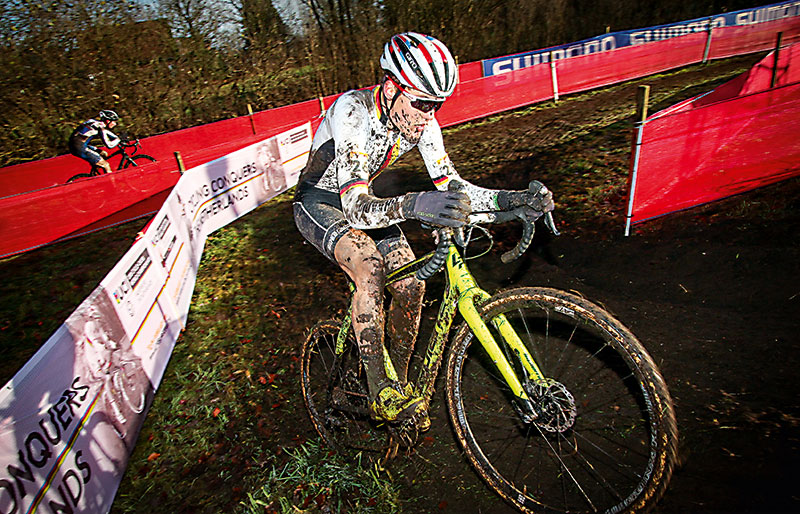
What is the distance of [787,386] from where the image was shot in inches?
123

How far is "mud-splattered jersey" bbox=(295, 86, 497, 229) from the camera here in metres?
2.63

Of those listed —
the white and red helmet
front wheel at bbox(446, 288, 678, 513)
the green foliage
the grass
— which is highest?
the green foliage

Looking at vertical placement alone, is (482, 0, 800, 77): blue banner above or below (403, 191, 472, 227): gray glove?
above

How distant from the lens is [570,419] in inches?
97.0

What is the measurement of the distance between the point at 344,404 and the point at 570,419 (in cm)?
179

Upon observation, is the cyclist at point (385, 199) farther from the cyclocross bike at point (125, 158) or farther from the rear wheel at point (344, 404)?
the cyclocross bike at point (125, 158)

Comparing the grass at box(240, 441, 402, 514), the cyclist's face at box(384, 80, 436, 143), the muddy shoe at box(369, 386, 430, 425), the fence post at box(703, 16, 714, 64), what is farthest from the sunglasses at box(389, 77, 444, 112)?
the fence post at box(703, 16, 714, 64)

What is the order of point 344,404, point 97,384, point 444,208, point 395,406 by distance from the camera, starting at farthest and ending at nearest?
point 97,384 → point 344,404 → point 395,406 → point 444,208

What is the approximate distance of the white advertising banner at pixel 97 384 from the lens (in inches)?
119

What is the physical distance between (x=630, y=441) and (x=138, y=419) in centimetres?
454

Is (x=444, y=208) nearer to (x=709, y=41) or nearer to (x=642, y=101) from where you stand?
(x=642, y=101)

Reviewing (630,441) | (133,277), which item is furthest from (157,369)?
(630,441)

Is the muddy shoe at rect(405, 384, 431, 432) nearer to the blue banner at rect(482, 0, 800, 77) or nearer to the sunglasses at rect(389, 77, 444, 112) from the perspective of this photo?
the sunglasses at rect(389, 77, 444, 112)

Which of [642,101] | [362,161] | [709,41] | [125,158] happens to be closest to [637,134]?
[642,101]
